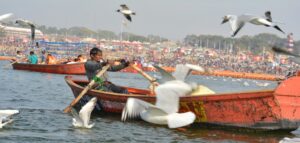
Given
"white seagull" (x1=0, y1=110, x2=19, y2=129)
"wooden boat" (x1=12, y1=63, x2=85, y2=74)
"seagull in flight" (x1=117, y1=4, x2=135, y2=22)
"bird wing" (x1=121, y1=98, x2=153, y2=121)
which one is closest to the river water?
Result: "white seagull" (x1=0, y1=110, x2=19, y2=129)

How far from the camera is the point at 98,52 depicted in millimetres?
16422

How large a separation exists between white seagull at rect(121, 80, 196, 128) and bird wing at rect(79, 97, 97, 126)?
2.76 feet

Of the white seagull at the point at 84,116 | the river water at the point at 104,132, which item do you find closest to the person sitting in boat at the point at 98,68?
the river water at the point at 104,132

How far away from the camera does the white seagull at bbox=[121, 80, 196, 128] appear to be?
13758 millimetres

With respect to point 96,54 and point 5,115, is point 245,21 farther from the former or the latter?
point 5,115

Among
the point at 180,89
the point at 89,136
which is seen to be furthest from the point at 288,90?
the point at 89,136

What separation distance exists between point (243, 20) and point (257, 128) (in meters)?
2.67

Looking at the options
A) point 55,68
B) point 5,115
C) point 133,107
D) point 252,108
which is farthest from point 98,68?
point 55,68

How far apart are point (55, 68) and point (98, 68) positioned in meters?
25.1

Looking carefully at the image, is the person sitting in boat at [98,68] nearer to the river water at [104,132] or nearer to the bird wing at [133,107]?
the river water at [104,132]

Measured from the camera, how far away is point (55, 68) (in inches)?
1630

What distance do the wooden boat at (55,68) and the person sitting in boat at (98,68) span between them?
877 inches

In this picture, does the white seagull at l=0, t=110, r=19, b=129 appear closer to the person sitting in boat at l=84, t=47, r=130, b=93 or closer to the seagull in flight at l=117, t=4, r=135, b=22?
the person sitting in boat at l=84, t=47, r=130, b=93

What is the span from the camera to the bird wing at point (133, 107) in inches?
563
